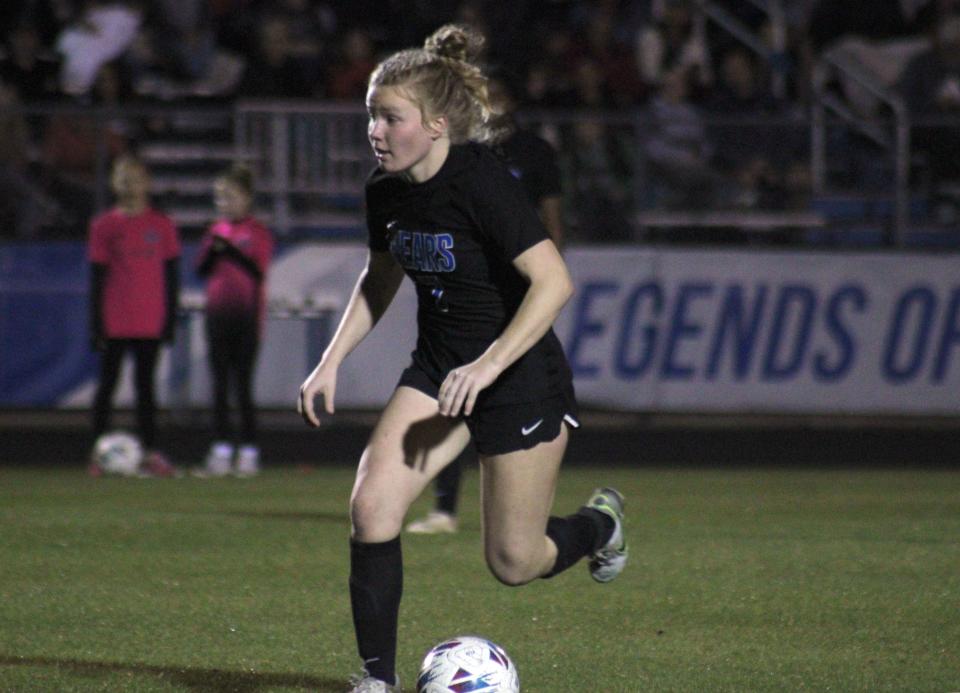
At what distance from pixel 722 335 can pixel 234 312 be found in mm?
5144

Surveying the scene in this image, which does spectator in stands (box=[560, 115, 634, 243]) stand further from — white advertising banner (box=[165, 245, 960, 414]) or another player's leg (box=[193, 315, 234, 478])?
another player's leg (box=[193, 315, 234, 478])

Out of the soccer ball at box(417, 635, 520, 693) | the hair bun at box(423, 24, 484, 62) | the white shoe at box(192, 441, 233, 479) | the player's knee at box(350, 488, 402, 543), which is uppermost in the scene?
the hair bun at box(423, 24, 484, 62)

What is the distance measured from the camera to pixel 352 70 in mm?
17953

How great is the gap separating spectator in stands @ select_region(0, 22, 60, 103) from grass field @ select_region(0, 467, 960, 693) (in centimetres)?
662

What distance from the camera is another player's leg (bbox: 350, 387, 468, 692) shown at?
5363mm

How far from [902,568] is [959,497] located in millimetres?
3438

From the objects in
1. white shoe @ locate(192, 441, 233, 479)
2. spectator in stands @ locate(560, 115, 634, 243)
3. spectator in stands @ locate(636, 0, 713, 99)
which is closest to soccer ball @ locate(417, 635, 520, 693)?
white shoe @ locate(192, 441, 233, 479)

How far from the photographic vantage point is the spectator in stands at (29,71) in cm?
1739

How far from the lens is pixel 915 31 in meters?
20.3

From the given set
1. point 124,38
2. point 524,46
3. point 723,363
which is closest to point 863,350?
point 723,363

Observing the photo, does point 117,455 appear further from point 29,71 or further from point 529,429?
point 529,429

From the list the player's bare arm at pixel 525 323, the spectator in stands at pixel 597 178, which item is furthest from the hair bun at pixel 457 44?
the spectator in stands at pixel 597 178

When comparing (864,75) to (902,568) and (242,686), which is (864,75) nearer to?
(902,568)

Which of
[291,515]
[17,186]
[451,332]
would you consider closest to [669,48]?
Answer: [17,186]
